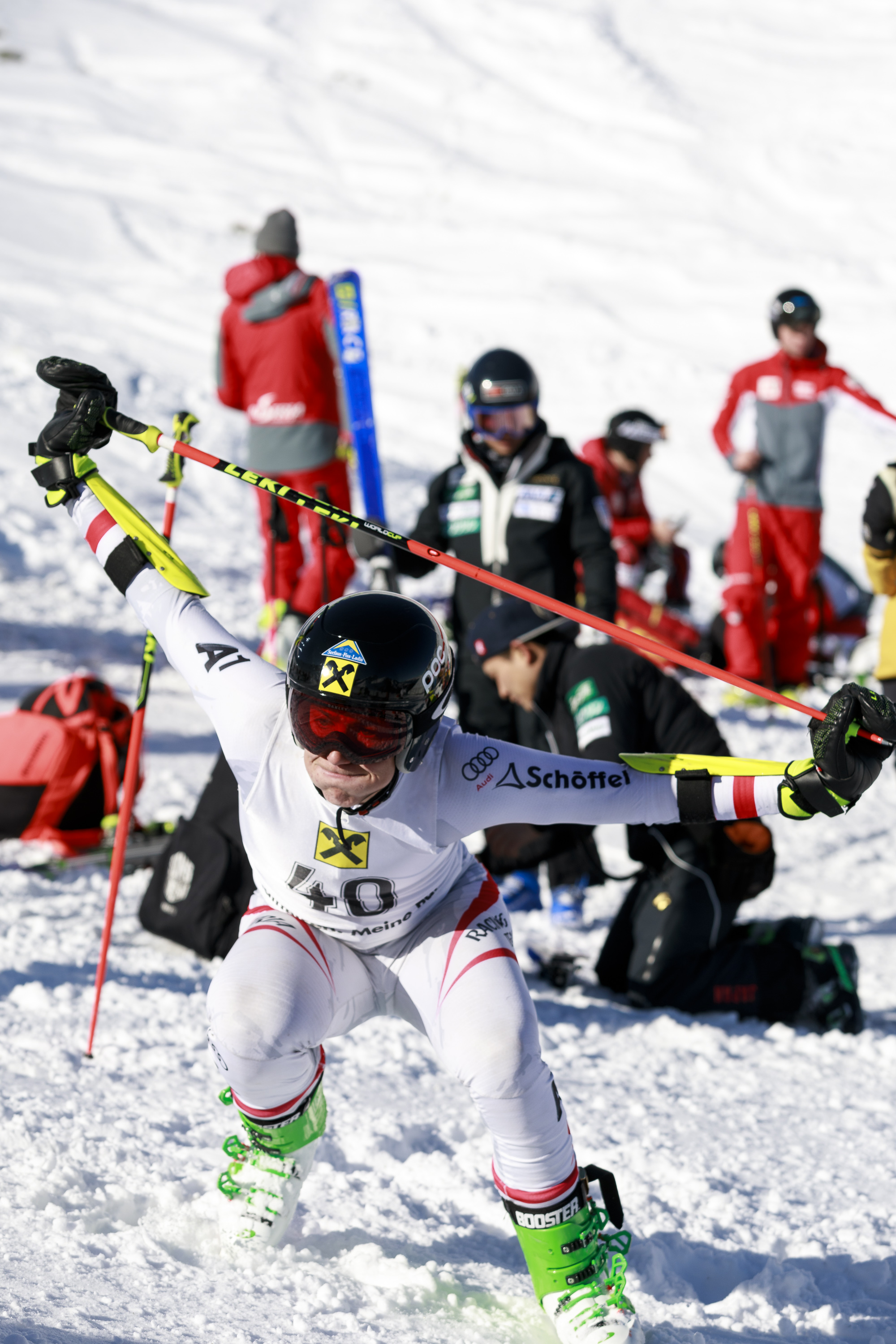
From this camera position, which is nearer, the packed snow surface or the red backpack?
the packed snow surface

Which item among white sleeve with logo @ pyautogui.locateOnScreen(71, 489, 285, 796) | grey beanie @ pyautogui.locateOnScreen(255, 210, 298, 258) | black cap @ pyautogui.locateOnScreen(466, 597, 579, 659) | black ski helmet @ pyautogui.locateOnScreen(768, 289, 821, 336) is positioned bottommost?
white sleeve with logo @ pyautogui.locateOnScreen(71, 489, 285, 796)

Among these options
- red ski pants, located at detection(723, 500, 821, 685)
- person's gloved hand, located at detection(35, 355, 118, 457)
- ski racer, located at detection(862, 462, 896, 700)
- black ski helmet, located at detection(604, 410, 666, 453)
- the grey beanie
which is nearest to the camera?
person's gloved hand, located at detection(35, 355, 118, 457)

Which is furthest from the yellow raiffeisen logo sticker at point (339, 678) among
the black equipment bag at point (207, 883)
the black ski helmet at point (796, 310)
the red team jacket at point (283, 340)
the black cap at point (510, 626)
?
the black ski helmet at point (796, 310)

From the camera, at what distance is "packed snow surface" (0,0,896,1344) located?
3.06 meters

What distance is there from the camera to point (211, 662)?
3025mm

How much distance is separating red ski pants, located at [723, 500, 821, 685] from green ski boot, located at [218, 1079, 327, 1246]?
6.14 m

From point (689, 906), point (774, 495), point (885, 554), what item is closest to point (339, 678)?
point (689, 906)

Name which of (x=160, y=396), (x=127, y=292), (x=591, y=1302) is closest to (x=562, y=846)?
(x=591, y=1302)

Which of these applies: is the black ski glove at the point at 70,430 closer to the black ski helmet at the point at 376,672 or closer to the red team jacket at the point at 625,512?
the black ski helmet at the point at 376,672

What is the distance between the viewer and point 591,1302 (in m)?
2.68

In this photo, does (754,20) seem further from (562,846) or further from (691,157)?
(562,846)

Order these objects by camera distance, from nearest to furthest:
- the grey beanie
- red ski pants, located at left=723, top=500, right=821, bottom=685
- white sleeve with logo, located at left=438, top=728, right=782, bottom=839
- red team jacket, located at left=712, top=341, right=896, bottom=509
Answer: white sleeve with logo, located at left=438, top=728, right=782, bottom=839 < the grey beanie < red team jacket, located at left=712, top=341, right=896, bottom=509 < red ski pants, located at left=723, top=500, right=821, bottom=685

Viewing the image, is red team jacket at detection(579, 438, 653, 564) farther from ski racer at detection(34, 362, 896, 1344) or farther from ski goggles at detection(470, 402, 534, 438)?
ski racer at detection(34, 362, 896, 1344)

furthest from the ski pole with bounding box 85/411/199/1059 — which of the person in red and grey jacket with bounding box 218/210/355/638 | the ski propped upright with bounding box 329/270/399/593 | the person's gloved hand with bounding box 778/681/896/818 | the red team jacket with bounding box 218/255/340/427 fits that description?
the red team jacket with bounding box 218/255/340/427
